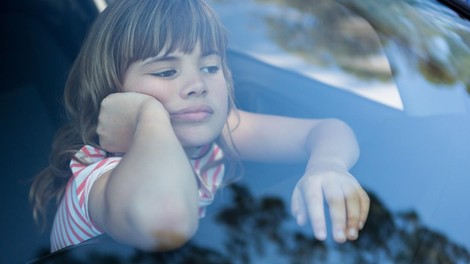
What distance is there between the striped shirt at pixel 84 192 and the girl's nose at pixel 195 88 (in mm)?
94

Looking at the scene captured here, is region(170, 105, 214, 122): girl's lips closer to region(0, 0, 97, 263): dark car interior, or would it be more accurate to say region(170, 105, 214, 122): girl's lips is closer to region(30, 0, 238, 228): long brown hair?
region(30, 0, 238, 228): long brown hair

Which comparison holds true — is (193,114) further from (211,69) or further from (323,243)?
(323,243)

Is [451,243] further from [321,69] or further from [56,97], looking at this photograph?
[56,97]

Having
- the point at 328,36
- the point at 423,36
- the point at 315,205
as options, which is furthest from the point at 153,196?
the point at 423,36

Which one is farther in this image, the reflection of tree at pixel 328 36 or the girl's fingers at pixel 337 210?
the reflection of tree at pixel 328 36

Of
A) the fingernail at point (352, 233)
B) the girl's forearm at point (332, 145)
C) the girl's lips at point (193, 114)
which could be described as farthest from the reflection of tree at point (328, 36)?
the fingernail at point (352, 233)

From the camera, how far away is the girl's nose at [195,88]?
1121 mm

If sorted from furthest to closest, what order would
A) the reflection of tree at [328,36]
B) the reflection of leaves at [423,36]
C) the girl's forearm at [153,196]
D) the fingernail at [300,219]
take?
the reflection of leaves at [423,36] < the reflection of tree at [328,36] < the fingernail at [300,219] < the girl's forearm at [153,196]

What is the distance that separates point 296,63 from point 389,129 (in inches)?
8.3

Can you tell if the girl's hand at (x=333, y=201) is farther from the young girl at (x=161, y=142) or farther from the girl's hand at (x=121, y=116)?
the girl's hand at (x=121, y=116)

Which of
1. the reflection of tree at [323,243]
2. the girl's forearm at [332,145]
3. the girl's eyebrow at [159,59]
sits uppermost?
the girl's eyebrow at [159,59]

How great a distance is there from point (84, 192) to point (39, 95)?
22 centimetres

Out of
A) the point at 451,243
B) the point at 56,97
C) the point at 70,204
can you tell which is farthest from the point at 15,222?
the point at 451,243

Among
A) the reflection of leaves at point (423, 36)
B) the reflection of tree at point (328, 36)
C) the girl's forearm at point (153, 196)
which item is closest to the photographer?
the girl's forearm at point (153, 196)
